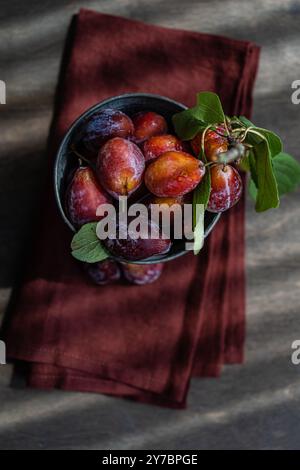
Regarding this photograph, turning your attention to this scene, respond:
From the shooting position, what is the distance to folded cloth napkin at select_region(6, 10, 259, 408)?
698 millimetres

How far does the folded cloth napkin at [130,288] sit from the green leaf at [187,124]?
18 centimetres

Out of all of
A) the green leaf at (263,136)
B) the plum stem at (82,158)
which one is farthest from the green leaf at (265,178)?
the plum stem at (82,158)

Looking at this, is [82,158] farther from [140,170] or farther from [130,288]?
[130,288]

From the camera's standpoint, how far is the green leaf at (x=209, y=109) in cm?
49

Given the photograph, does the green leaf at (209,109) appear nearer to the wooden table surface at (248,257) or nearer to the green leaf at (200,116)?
the green leaf at (200,116)

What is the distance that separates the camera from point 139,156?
0.52 metres

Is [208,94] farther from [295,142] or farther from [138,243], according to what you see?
[295,142]

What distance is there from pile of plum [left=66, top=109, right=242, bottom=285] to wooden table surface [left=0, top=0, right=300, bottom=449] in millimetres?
180

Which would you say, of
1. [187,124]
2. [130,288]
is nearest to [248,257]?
[130,288]

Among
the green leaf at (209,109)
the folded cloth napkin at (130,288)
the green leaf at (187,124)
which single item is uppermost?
the green leaf at (209,109)

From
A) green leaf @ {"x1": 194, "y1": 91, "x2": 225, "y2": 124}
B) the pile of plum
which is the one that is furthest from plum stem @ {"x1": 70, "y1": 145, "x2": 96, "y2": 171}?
green leaf @ {"x1": 194, "y1": 91, "x2": 225, "y2": 124}

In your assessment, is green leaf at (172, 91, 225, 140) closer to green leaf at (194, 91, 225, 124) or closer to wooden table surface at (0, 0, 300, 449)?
green leaf at (194, 91, 225, 124)

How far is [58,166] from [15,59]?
23cm
